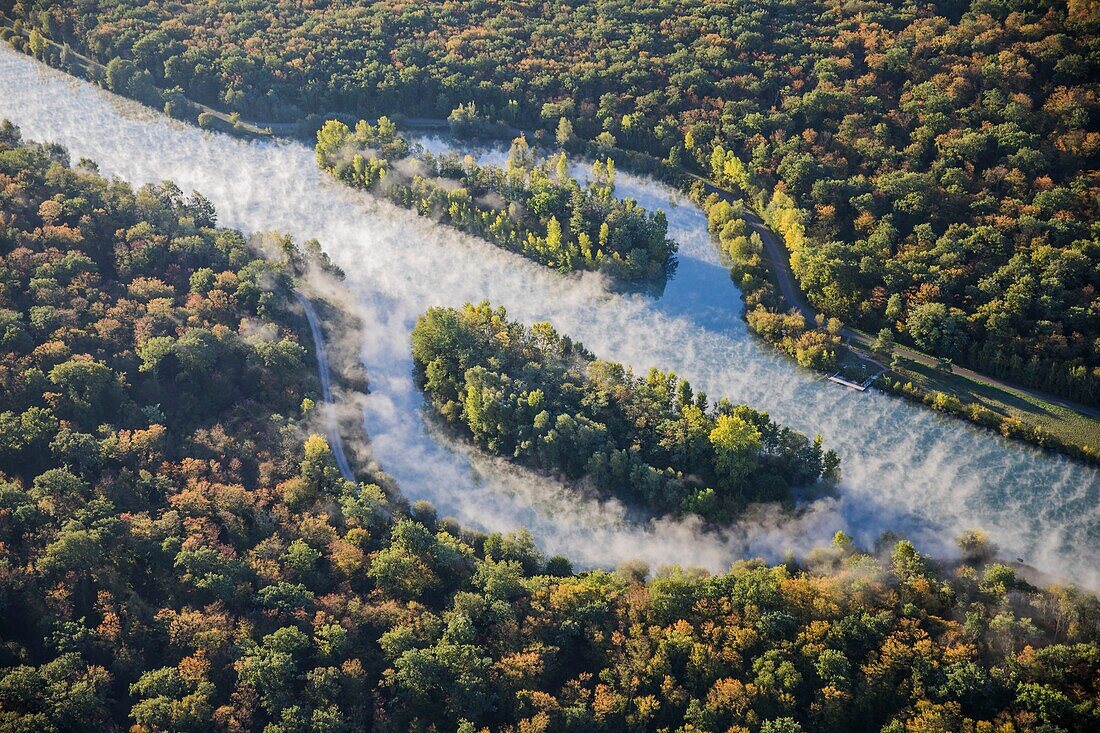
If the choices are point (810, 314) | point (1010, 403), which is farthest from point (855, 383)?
point (1010, 403)

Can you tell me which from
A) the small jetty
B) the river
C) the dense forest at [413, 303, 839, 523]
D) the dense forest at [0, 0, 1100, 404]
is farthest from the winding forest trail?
the small jetty

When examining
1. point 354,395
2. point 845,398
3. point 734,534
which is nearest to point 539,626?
point 734,534

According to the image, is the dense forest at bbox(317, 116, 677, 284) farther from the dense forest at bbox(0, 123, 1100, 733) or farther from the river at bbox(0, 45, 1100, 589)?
the dense forest at bbox(0, 123, 1100, 733)

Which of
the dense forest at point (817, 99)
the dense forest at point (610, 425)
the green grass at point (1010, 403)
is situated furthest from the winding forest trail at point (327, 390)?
the green grass at point (1010, 403)

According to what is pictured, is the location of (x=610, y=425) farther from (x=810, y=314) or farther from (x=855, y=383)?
(x=810, y=314)

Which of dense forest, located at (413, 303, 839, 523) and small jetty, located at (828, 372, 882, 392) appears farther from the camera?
small jetty, located at (828, 372, 882, 392)
